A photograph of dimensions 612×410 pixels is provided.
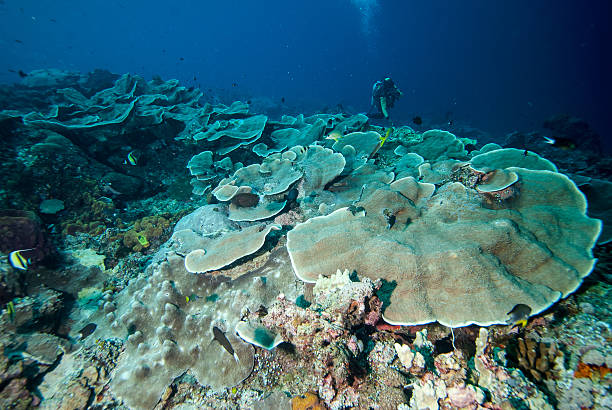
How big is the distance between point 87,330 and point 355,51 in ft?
514

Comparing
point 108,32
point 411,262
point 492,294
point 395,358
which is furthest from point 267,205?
point 108,32

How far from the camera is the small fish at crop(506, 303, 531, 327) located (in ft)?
6.64

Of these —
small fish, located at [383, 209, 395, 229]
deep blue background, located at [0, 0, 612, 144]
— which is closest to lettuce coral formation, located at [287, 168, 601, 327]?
small fish, located at [383, 209, 395, 229]

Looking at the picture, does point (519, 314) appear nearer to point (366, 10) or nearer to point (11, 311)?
point (11, 311)

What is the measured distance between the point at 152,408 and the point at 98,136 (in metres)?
8.00

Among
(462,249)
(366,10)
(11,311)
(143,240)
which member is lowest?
(462,249)

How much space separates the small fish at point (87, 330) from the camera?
357cm

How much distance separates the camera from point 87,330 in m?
3.58

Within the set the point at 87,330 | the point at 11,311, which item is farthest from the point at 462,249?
the point at 11,311

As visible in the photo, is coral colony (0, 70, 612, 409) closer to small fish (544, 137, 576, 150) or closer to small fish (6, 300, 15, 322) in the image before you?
small fish (6, 300, 15, 322)

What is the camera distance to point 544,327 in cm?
221

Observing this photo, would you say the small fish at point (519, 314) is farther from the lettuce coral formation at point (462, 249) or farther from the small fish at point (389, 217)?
the small fish at point (389, 217)

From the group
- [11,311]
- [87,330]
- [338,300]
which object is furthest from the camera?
[87,330]

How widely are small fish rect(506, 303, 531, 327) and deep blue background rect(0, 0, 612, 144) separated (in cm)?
5864
